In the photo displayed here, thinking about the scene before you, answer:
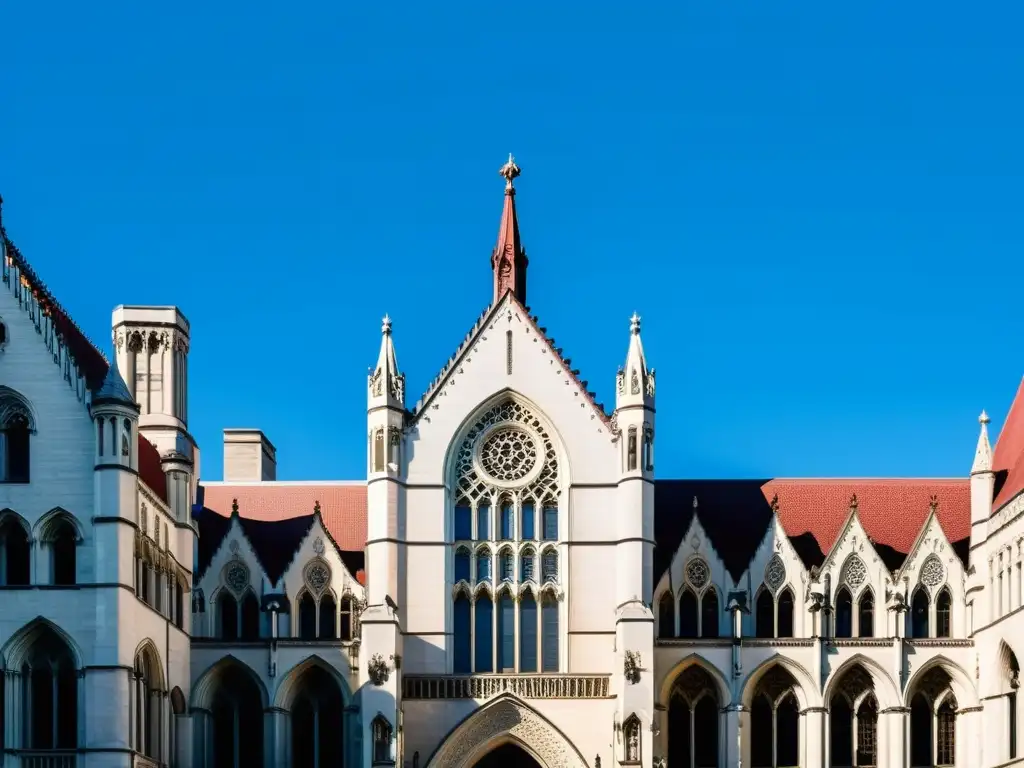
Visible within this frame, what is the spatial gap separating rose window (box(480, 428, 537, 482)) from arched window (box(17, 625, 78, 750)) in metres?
13.8

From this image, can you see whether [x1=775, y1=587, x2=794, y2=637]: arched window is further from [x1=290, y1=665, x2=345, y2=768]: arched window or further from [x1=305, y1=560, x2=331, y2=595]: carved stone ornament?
[x1=305, y1=560, x2=331, y2=595]: carved stone ornament

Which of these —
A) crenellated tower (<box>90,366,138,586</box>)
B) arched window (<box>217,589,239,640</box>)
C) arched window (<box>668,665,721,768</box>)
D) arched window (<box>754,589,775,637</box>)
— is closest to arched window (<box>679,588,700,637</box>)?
arched window (<box>668,665,721,768</box>)

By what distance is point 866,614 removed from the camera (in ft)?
225

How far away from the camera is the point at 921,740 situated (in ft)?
223

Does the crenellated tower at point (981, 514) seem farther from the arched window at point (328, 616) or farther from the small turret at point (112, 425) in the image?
the small turret at point (112, 425)

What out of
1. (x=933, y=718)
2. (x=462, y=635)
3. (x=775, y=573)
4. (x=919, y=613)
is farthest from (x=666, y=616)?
(x=933, y=718)

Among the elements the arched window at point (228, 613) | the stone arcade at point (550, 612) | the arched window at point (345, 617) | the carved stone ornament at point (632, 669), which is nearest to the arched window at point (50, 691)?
the stone arcade at point (550, 612)

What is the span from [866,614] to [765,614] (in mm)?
2897

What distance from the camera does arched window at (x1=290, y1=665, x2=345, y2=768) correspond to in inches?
2670

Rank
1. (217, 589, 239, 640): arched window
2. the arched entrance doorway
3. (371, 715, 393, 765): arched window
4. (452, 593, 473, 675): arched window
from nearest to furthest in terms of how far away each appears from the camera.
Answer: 1. (371, 715, 393, 765): arched window
2. (452, 593, 473, 675): arched window
3. the arched entrance doorway
4. (217, 589, 239, 640): arched window

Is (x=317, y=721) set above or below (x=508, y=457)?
below

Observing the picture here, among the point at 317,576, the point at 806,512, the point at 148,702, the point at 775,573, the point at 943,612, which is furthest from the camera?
the point at 806,512

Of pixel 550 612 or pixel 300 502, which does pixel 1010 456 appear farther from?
pixel 300 502

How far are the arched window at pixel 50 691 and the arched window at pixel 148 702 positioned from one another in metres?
1.66
